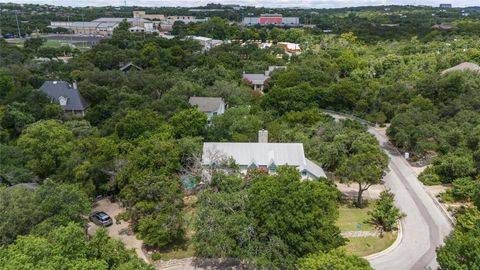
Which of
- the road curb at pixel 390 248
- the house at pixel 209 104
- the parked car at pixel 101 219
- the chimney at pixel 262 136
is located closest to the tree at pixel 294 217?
the road curb at pixel 390 248

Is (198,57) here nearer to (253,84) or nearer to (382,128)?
(253,84)

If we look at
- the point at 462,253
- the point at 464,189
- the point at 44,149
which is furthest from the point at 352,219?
the point at 44,149

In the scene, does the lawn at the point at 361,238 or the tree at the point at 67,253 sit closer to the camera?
the tree at the point at 67,253

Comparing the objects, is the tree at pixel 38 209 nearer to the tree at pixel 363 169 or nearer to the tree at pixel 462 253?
the tree at pixel 363 169

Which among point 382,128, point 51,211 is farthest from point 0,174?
point 382,128

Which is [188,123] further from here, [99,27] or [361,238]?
[99,27]

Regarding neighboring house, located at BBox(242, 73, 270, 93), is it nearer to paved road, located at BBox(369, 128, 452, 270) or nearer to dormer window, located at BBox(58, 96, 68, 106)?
dormer window, located at BBox(58, 96, 68, 106)

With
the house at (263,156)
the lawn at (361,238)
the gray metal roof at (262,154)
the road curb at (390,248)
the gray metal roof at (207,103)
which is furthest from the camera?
the gray metal roof at (207,103)
